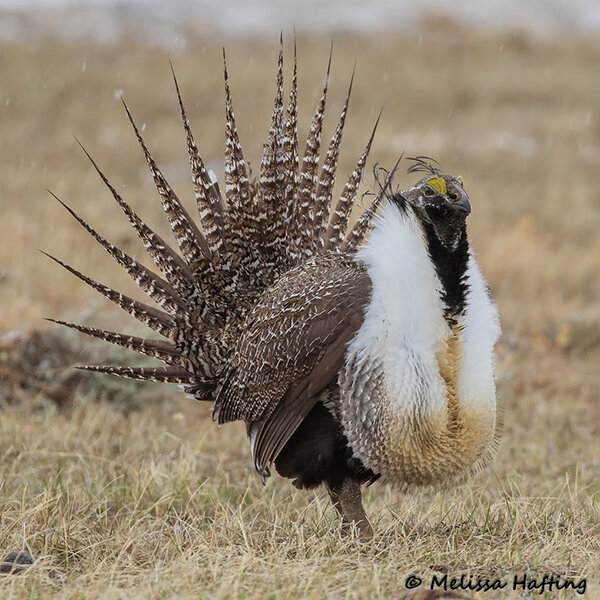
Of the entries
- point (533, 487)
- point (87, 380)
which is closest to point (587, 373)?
point (533, 487)

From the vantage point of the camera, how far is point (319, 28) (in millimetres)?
23734

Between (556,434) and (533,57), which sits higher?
(533,57)

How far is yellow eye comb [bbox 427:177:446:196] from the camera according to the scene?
3.21 metres

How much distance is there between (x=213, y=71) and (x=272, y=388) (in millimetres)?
15212

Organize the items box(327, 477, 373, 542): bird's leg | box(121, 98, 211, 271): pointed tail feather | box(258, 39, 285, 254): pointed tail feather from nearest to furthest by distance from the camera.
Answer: box(327, 477, 373, 542): bird's leg < box(258, 39, 285, 254): pointed tail feather < box(121, 98, 211, 271): pointed tail feather

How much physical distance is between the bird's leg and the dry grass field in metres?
0.08

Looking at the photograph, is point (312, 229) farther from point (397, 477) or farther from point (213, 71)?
point (213, 71)

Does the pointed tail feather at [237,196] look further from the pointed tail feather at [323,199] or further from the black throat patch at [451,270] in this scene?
the black throat patch at [451,270]
